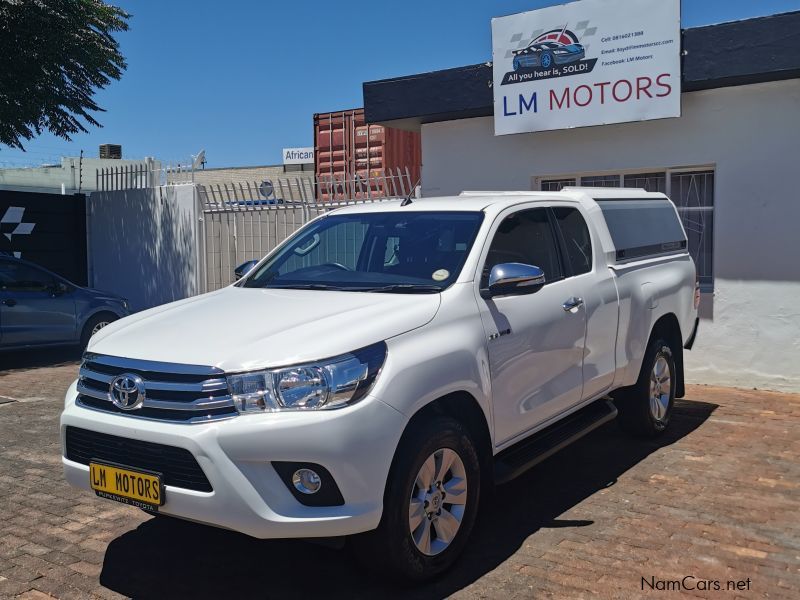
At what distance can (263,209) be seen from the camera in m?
11.5

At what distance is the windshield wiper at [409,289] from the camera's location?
14.2 feet

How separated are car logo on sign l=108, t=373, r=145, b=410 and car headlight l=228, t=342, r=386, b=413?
0.51 metres

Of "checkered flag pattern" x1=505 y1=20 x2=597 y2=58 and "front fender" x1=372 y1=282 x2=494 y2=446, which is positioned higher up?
"checkered flag pattern" x1=505 y1=20 x2=597 y2=58

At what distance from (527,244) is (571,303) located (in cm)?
47

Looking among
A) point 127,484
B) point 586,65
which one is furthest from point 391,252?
point 586,65

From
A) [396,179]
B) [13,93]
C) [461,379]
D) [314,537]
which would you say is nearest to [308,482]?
[314,537]

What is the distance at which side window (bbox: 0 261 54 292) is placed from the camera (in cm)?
1053

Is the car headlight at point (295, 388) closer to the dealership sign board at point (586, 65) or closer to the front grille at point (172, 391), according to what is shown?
the front grille at point (172, 391)

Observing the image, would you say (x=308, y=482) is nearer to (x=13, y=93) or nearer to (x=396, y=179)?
(x=396, y=179)

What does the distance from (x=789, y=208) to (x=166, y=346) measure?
697cm

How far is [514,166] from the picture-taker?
1001 centimetres

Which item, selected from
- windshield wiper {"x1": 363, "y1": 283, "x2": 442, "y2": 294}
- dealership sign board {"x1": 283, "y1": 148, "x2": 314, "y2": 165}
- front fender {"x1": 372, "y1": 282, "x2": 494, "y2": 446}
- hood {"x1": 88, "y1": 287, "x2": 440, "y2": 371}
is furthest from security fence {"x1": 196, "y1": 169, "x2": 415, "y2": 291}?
dealership sign board {"x1": 283, "y1": 148, "x2": 314, "y2": 165}

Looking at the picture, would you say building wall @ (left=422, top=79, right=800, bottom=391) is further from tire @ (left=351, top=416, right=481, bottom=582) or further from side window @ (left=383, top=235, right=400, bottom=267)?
tire @ (left=351, top=416, right=481, bottom=582)

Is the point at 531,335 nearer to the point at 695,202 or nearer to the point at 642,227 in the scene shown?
the point at 642,227
